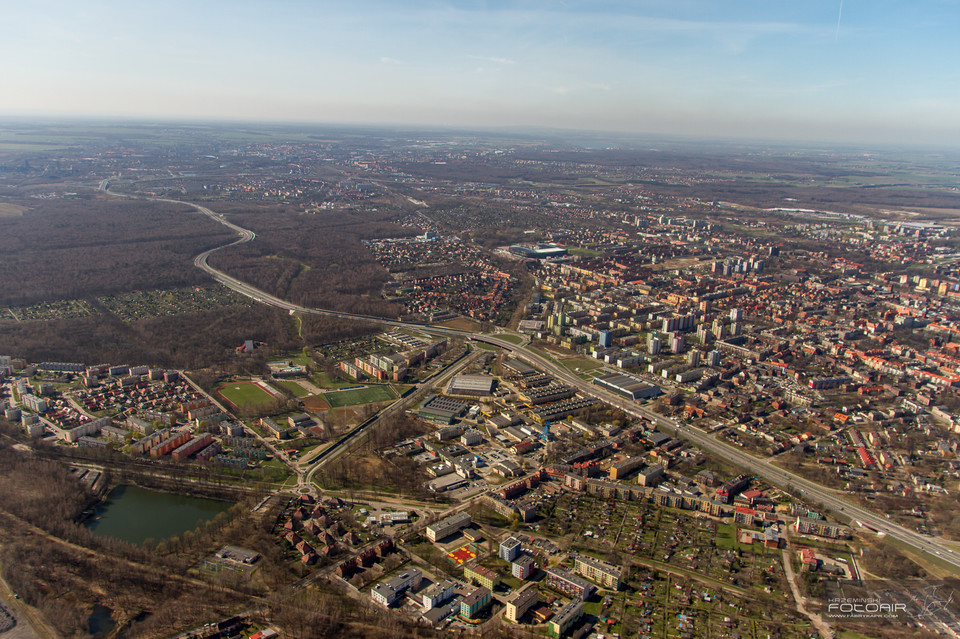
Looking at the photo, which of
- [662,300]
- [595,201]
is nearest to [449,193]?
[595,201]

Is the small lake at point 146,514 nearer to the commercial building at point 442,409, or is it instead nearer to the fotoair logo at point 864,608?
the commercial building at point 442,409

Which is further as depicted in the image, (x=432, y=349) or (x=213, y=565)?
(x=432, y=349)

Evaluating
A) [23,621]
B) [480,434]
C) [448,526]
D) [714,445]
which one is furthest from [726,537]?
[23,621]

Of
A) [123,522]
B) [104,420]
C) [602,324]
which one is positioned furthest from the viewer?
[602,324]

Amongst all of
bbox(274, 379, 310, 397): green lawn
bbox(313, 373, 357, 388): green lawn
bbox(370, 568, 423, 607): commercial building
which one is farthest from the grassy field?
bbox(370, 568, 423, 607): commercial building

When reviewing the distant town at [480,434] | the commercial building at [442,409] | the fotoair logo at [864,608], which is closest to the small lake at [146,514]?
the distant town at [480,434]

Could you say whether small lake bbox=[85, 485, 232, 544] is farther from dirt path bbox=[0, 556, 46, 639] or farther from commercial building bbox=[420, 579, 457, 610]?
commercial building bbox=[420, 579, 457, 610]

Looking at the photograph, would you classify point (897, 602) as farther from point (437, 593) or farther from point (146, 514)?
point (146, 514)

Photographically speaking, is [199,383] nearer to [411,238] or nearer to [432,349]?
[432,349]
